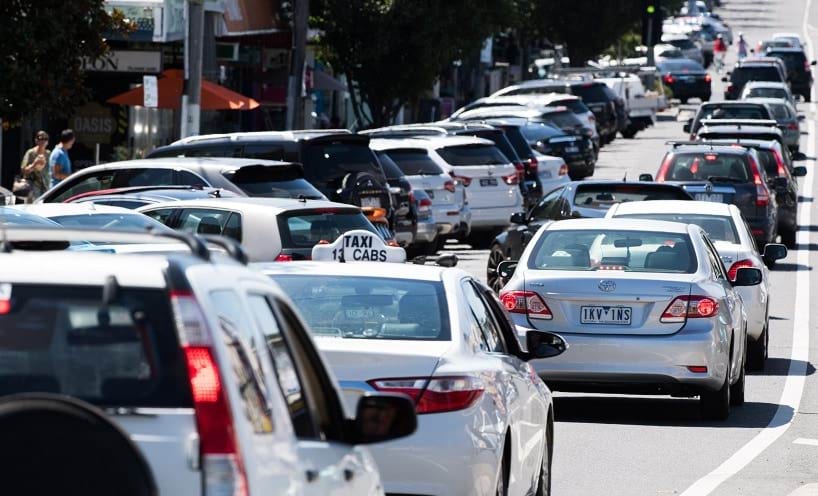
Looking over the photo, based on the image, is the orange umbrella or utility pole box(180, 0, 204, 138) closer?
utility pole box(180, 0, 204, 138)

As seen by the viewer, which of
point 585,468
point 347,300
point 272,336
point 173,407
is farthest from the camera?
point 585,468

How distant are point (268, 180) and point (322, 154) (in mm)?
2449

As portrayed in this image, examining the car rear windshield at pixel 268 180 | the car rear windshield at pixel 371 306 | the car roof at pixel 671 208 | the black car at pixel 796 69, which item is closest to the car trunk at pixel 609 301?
the car rear windshield at pixel 371 306

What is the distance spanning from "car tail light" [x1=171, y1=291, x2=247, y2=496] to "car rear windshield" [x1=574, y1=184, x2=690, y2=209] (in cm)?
1763

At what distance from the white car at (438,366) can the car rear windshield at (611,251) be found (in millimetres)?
4177

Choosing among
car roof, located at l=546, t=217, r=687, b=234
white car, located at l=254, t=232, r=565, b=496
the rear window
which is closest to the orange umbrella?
the rear window

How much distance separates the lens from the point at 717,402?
13445 mm

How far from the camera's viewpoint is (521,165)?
31.3 m

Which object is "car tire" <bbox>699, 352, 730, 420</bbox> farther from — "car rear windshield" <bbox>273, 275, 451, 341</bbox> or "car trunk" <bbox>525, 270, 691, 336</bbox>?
"car rear windshield" <bbox>273, 275, 451, 341</bbox>

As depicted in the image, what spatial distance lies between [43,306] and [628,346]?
30.0ft

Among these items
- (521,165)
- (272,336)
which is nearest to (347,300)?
(272,336)

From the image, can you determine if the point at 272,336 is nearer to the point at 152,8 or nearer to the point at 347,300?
the point at 347,300

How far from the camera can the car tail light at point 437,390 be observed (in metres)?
7.76

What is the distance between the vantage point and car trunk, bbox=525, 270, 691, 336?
13070 millimetres
